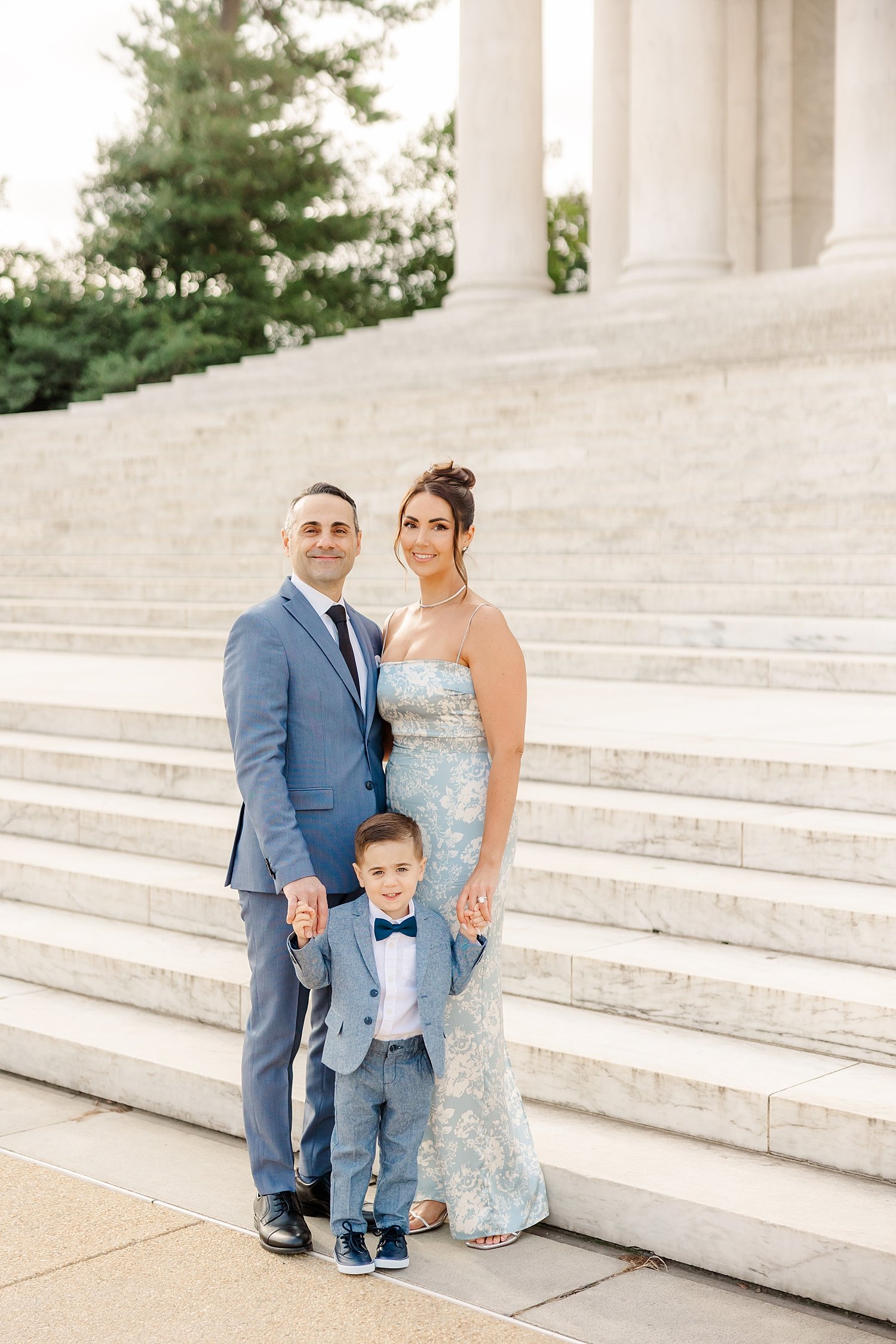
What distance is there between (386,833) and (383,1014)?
567 millimetres

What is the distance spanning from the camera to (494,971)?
16.0 ft

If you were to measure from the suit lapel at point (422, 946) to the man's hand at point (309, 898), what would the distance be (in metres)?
0.30

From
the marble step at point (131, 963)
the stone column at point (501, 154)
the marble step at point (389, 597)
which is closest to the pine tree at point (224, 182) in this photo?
the stone column at point (501, 154)

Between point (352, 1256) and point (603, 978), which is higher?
point (603, 978)

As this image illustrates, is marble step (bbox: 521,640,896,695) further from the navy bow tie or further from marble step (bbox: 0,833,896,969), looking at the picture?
the navy bow tie

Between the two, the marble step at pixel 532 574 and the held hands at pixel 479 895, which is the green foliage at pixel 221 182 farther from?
the held hands at pixel 479 895

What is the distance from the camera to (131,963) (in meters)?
6.89

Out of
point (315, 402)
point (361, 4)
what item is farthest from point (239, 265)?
point (315, 402)

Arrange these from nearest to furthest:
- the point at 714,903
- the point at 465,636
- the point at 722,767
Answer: the point at 465,636 < the point at 714,903 < the point at 722,767

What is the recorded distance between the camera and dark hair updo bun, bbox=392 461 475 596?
467 centimetres

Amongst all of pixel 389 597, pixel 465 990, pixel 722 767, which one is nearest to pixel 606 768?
pixel 722 767

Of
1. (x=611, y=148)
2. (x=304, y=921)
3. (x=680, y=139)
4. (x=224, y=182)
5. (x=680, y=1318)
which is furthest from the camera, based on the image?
(x=224, y=182)

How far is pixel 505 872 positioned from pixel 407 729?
1.84ft

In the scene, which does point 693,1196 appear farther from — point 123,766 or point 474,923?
point 123,766
